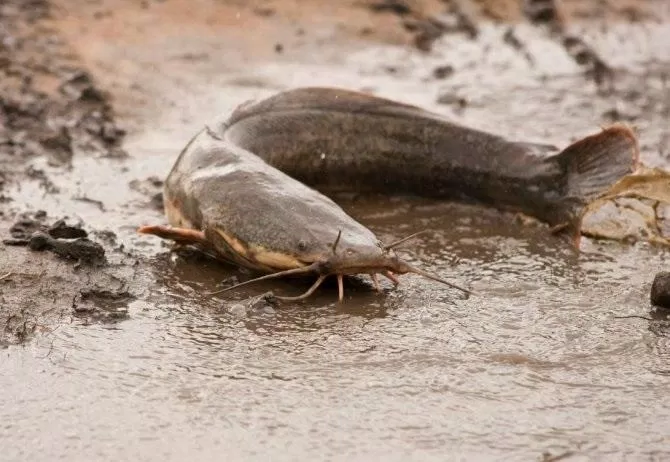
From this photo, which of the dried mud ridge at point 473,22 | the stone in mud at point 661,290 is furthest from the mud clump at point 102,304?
the dried mud ridge at point 473,22

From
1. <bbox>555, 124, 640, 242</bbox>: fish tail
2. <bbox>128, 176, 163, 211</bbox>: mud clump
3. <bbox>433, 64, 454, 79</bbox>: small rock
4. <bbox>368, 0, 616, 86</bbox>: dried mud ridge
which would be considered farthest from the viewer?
<bbox>368, 0, 616, 86</bbox>: dried mud ridge

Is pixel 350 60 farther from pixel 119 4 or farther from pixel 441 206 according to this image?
pixel 441 206

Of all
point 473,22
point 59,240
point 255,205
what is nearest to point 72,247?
point 59,240

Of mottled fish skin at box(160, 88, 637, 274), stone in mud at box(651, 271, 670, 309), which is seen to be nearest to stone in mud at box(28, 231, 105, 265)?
mottled fish skin at box(160, 88, 637, 274)

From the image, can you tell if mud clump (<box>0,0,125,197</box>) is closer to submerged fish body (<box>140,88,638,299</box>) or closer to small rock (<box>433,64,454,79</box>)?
submerged fish body (<box>140,88,638,299</box>)

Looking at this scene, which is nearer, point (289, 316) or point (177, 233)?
point (289, 316)

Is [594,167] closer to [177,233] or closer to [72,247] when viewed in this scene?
[177,233]
